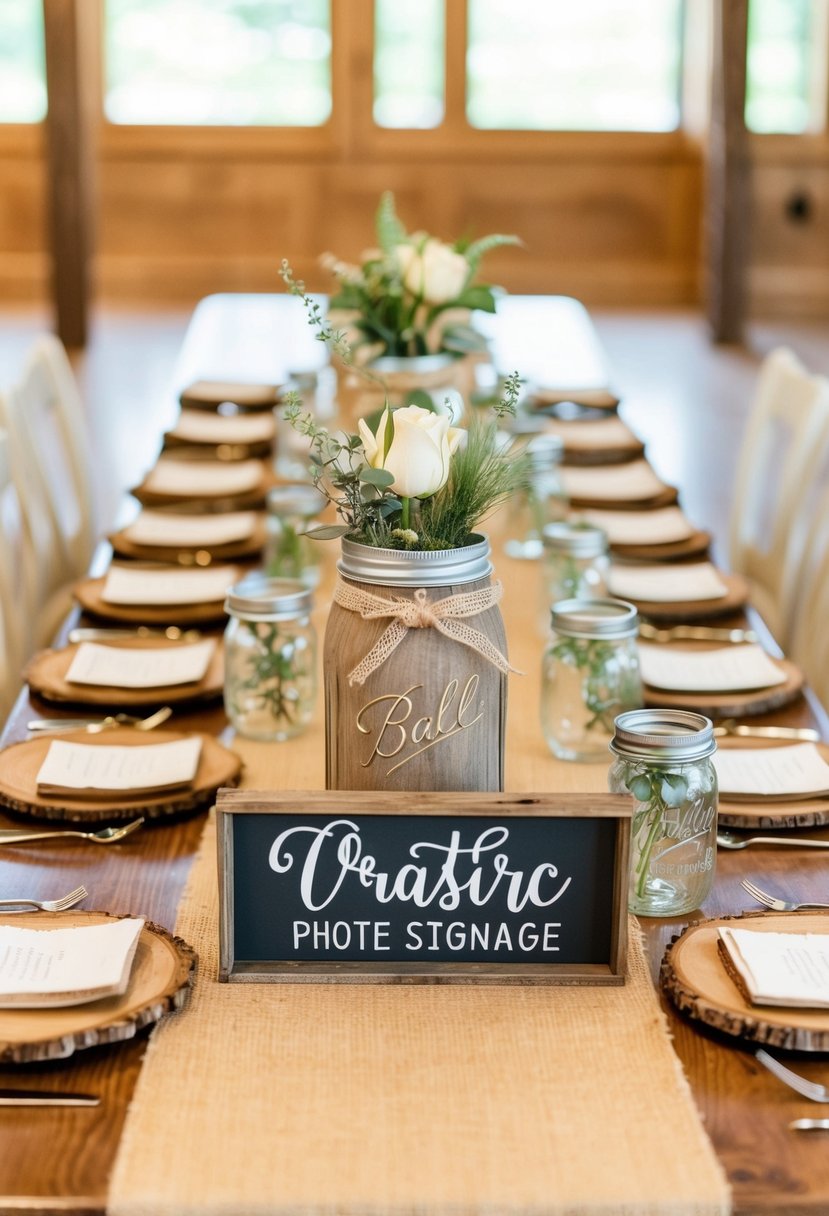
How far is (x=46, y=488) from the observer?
3.15m

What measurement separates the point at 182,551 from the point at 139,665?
57 centimetres

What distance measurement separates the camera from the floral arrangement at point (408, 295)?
295 centimetres

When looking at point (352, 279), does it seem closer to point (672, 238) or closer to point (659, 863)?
point (659, 863)

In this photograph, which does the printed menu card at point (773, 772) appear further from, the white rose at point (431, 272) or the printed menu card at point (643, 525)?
the white rose at point (431, 272)

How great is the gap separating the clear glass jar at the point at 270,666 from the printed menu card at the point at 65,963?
53 centimetres

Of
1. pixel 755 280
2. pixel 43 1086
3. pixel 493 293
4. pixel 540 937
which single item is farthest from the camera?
pixel 755 280

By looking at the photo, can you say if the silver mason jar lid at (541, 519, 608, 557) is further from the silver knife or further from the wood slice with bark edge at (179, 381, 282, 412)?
the wood slice with bark edge at (179, 381, 282, 412)

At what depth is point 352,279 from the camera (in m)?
3.01

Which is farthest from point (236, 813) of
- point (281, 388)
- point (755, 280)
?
point (755, 280)

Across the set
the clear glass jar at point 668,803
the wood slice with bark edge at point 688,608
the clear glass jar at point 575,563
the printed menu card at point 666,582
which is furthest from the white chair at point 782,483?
the clear glass jar at point 668,803

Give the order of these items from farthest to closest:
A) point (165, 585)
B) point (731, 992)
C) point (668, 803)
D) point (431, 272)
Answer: point (431, 272)
point (165, 585)
point (668, 803)
point (731, 992)

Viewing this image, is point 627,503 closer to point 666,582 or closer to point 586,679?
point 666,582

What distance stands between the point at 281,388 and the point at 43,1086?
2547 millimetres

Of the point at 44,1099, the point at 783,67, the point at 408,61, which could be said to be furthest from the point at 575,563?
the point at 408,61
